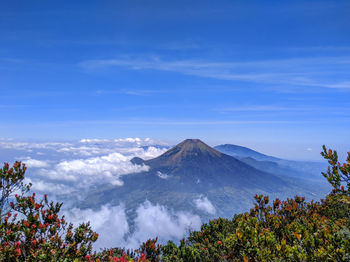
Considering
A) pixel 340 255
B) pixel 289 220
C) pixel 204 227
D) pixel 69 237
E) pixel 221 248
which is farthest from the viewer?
pixel 204 227

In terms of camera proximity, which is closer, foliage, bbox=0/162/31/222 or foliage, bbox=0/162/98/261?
foliage, bbox=0/162/98/261

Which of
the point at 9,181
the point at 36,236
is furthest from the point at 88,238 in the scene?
the point at 9,181

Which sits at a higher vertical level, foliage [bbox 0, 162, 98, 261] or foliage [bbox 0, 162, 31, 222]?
foliage [bbox 0, 162, 31, 222]

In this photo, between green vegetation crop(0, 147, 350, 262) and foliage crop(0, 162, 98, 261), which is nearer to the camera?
green vegetation crop(0, 147, 350, 262)

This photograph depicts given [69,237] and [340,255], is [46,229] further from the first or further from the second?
[340,255]

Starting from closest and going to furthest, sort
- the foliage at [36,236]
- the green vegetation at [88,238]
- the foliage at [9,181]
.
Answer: the green vegetation at [88,238] → the foliage at [36,236] → the foliage at [9,181]

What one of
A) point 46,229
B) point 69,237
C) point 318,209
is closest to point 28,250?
point 46,229

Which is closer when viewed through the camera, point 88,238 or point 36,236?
point 36,236

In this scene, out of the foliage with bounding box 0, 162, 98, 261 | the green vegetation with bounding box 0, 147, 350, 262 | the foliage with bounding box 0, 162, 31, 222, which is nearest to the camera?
the green vegetation with bounding box 0, 147, 350, 262

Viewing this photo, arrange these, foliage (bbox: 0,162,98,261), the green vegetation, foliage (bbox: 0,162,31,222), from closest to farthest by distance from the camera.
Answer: the green vegetation < foliage (bbox: 0,162,98,261) < foliage (bbox: 0,162,31,222)

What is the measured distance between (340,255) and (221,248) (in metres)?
9.14

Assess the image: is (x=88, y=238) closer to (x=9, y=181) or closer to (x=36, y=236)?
(x=36, y=236)

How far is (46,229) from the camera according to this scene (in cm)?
955

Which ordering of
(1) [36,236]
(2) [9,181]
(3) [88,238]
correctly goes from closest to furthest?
1. (1) [36,236]
2. (3) [88,238]
3. (2) [9,181]
